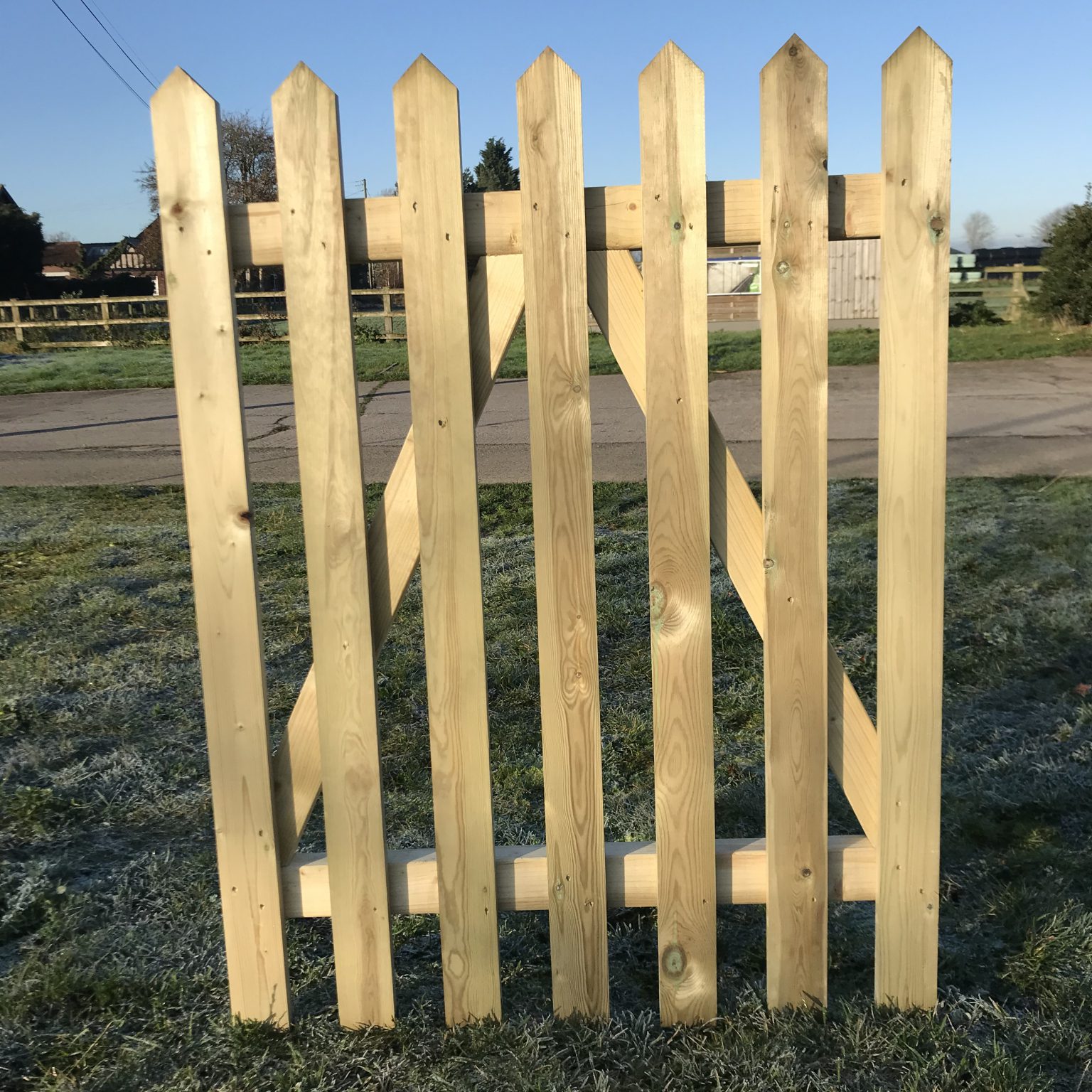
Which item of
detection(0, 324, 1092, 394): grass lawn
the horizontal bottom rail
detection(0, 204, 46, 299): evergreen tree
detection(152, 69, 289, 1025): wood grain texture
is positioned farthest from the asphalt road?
detection(0, 204, 46, 299): evergreen tree

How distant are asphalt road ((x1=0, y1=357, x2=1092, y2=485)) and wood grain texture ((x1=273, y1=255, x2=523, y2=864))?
6097mm

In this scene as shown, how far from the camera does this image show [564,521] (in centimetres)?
217

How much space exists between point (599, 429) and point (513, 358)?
6.66 meters

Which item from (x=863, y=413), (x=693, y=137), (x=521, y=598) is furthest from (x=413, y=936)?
(x=863, y=413)

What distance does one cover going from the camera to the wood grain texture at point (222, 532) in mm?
2062

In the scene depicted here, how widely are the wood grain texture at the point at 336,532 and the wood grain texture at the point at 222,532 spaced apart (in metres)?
0.12

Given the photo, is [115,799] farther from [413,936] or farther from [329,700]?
[329,700]

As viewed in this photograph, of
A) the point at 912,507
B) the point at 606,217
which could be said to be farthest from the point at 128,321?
the point at 912,507

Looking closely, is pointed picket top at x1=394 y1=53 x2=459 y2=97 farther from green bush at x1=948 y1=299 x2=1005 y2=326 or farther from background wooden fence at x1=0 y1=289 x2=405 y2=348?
green bush at x1=948 y1=299 x2=1005 y2=326

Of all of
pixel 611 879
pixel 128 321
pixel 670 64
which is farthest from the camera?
pixel 128 321

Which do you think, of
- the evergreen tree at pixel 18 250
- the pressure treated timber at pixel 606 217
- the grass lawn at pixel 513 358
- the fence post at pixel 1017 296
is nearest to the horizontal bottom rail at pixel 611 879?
the pressure treated timber at pixel 606 217

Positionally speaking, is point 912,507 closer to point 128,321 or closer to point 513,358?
point 513,358

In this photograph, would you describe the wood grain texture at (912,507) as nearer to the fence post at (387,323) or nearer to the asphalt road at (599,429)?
the asphalt road at (599,429)

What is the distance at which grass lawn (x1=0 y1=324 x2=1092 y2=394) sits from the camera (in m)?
16.4
